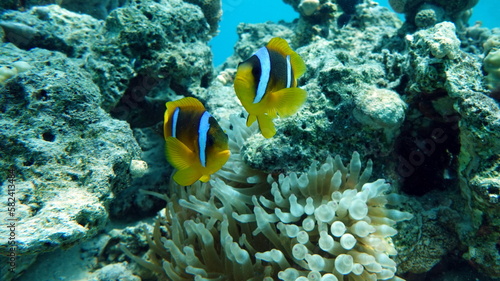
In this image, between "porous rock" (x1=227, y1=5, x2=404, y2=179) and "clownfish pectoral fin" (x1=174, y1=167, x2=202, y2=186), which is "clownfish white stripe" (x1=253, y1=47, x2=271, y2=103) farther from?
"porous rock" (x1=227, y1=5, x2=404, y2=179)

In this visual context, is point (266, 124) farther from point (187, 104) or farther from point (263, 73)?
point (187, 104)

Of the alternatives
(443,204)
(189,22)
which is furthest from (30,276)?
(443,204)

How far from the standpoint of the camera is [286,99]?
149cm

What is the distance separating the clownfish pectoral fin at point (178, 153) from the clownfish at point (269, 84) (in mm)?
409

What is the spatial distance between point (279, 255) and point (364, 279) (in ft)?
1.80

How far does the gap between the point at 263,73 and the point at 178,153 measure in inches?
25.2

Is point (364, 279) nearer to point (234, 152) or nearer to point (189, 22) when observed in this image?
point (234, 152)

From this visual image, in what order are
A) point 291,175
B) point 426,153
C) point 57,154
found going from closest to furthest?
point 291,175, point 57,154, point 426,153

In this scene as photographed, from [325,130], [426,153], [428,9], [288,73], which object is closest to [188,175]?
[288,73]

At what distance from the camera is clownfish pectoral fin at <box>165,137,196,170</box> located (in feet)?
5.01

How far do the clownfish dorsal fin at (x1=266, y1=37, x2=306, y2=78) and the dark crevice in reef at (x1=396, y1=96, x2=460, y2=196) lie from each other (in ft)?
4.34

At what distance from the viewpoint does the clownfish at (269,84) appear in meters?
1.35

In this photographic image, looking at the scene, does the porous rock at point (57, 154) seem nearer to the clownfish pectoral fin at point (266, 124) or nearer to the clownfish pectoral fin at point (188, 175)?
the clownfish pectoral fin at point (188, 175)

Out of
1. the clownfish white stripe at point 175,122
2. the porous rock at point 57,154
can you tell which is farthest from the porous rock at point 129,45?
the clownfish white stripe at point 175,122
